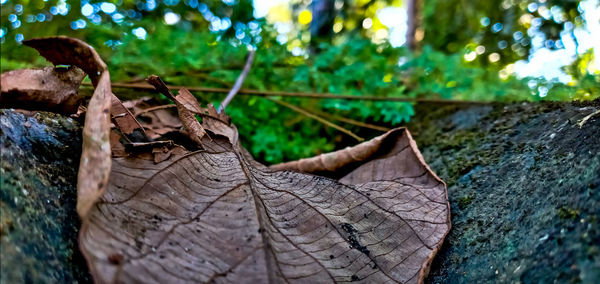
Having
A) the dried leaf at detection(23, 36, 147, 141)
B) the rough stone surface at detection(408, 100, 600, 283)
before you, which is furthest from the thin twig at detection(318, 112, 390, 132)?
the dried leaf at detection(23, 36, 147, 141)

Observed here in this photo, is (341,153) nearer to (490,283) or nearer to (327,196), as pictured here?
(327,196)

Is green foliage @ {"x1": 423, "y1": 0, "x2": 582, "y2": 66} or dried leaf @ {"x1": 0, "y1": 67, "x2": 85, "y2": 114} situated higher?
green foliage @ {"x1": 423, "y1": 0, "x2": 582, "y2": 66}

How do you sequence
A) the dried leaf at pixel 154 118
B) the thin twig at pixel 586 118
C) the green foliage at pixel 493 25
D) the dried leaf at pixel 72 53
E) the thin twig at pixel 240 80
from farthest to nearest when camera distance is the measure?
the green foliage at pixel 493 25, the thin twig at pixel 240 80, the dried leaf at pixel 154 118, the thin twig at pixel 586 118, the dried leaf at pixel 72 53

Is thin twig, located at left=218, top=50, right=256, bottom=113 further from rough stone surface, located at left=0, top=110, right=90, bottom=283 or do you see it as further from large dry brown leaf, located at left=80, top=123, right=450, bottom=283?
rough stone surface, located at left=0, top=110, right=90, bottom=283

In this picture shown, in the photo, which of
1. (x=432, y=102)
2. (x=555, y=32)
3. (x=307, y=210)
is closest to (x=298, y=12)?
(x=555, y=32)

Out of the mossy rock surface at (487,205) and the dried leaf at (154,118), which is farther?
the dried leaf at (154,118)

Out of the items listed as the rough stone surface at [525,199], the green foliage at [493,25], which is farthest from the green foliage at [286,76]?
the green foliage at [493,25]

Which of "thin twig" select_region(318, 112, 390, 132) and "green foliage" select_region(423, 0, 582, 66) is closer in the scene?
"thin twig" select_region(318, 112, 390, 132)

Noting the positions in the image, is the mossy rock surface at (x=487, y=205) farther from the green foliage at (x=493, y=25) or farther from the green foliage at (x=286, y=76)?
the green foliage at (x=493, y=25)
